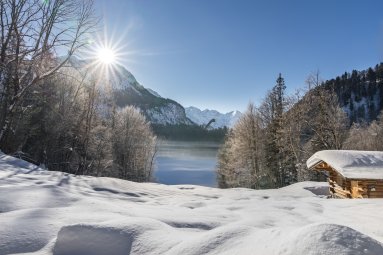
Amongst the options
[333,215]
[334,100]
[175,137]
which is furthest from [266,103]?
[175,137]

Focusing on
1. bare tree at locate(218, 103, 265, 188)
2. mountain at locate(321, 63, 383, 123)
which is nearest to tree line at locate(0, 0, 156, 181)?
bare tree at locate(218, 103, 265, 188)

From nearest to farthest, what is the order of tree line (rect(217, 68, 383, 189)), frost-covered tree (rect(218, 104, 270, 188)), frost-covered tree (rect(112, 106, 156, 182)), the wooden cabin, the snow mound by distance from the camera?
1. the snow mound
2. the wooden cabin
3. tree line (rect(217, 68, 383, 189))
4. frost-covered tree (rect(218, 104, 270, 188))
5. frost-covered tree (rect(112, 106, 156, 182))

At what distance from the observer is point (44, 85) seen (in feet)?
91.0

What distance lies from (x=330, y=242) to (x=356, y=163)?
12539mm

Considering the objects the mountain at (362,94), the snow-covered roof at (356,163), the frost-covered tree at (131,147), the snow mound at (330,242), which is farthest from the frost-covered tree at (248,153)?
the mountain at (362,94)

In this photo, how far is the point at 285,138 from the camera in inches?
1241

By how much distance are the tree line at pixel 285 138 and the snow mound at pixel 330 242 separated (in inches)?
1066

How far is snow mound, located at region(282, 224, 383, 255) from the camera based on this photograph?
2387mm

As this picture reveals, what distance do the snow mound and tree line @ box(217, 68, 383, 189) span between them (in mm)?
27074

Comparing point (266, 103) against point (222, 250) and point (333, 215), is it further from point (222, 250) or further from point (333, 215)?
point (222, 250)

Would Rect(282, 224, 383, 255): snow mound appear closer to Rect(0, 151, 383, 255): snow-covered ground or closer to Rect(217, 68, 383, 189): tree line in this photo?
Rect(0, 151, 383, 255): snow-covered ground

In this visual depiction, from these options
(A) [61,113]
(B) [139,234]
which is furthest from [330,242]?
(A) [61,113]

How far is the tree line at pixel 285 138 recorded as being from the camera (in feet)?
95.6

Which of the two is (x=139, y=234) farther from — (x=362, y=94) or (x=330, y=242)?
A: (x=362, y=94)
